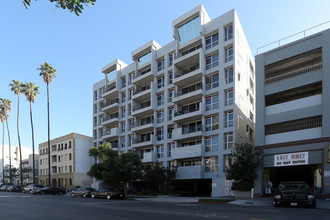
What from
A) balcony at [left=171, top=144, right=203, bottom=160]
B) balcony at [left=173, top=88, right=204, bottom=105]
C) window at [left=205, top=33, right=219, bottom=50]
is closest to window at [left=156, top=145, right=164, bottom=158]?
balcony at [left=171, top=144, right=203, bottom=160]

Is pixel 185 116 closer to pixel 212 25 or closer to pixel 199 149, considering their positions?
pixel 199 149

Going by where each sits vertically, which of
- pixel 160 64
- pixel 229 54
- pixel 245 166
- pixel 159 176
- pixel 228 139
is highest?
pixel 160 64

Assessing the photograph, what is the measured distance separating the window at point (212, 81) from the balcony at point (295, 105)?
9706mm

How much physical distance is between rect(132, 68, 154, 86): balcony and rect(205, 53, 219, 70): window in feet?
33.9

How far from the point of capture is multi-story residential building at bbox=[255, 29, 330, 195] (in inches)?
966

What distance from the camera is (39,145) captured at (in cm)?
7825

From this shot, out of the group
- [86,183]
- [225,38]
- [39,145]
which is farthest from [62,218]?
[39,145]

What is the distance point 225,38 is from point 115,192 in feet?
76.0

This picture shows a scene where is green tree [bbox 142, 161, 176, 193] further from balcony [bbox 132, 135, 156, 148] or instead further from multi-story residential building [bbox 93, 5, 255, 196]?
balcony [bbox 132, 135, 156, 148]

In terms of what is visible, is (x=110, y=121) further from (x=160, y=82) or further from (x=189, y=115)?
(x=189, y=115)

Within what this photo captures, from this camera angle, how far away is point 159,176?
36.1m

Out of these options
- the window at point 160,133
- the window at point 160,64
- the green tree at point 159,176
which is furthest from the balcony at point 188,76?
the green tree at point 159,176

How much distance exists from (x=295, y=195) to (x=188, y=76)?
23598 mm

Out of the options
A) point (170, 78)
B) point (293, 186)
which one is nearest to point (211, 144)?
point (170, 78)
